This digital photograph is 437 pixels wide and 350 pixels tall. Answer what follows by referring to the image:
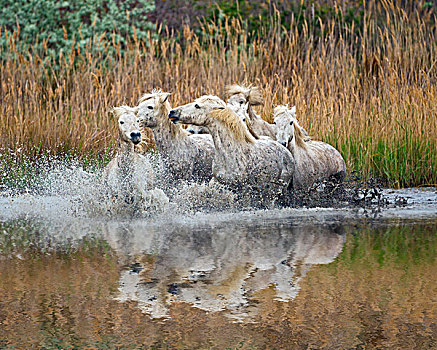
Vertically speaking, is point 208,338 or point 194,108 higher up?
point 194,108

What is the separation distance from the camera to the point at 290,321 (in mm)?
3812

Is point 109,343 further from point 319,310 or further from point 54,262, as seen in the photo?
point 54,262

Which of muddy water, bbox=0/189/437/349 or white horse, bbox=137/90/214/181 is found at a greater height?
white horse, bbox=137/90/214/181

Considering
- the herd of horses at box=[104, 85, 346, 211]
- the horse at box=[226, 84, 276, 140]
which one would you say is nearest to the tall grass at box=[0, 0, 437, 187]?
the horse at box=[226, 84, 276, 140]

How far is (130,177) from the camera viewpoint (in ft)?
27.9

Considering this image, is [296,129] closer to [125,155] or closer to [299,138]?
[299,138]

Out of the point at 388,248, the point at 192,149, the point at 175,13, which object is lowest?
the point at 388,248

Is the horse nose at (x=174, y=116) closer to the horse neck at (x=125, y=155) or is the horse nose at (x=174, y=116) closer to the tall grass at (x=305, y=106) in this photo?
the horse neck at (x=125, y=155)

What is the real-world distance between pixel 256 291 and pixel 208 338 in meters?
0.92

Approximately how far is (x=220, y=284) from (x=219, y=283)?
0.09ft

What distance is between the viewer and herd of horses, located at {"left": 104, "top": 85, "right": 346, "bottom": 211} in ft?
28.3

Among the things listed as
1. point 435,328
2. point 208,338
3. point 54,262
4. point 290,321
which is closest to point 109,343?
point 208,338

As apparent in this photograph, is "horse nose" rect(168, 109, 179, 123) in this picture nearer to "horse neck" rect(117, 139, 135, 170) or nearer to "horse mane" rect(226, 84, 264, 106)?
"horse neck" rect(117, 139, 135, 170)

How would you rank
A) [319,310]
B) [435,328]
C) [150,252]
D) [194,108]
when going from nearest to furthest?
[435,328] → [319,310] → [150,252] → [194,108]
